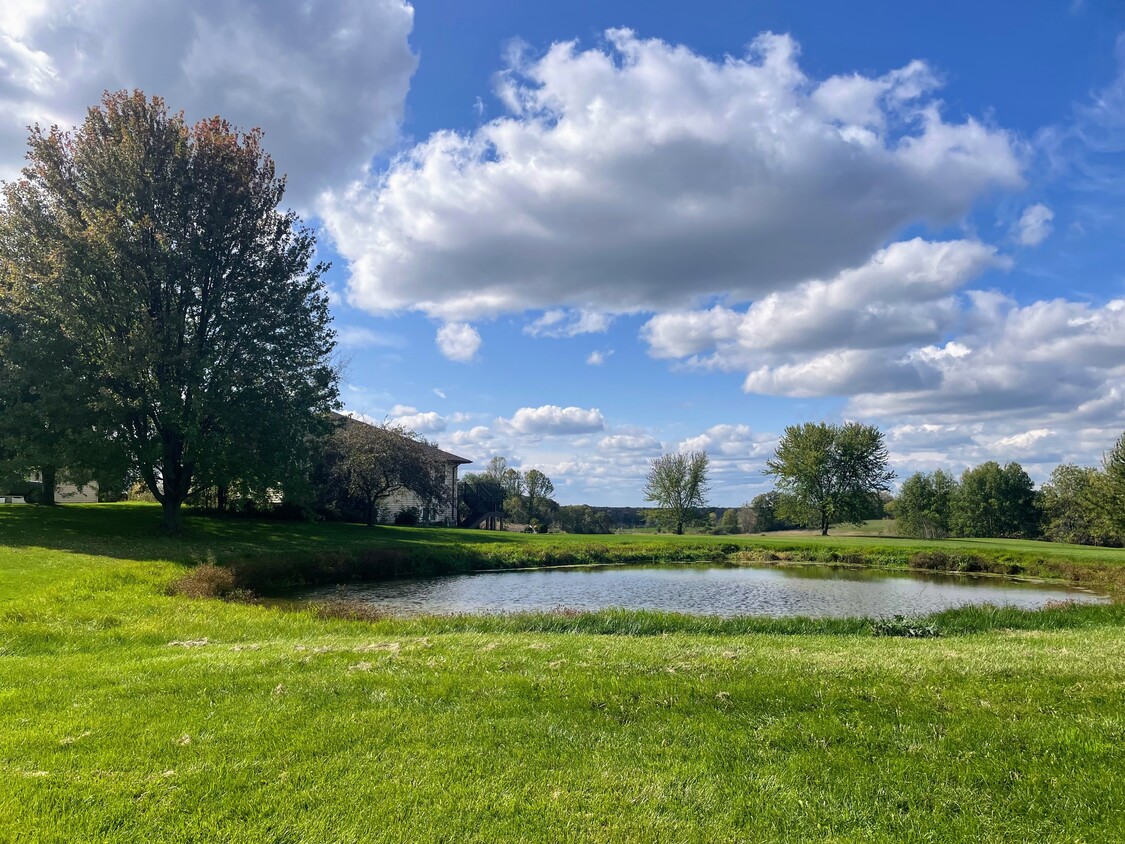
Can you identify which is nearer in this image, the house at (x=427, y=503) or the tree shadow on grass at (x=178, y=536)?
the tree shadow on grass at (x=178, y=536)

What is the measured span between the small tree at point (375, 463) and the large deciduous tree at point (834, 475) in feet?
142

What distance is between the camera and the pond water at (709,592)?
67.4 feet

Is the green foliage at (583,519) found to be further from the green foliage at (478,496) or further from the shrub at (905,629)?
the shrub at (905,629)

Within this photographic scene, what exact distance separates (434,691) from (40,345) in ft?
93.8

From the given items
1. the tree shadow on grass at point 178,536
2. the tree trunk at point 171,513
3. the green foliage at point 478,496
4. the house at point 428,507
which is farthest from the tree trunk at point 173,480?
the green foliage at point 478,496

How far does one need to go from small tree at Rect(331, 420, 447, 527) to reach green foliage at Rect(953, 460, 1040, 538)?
72.4 metres

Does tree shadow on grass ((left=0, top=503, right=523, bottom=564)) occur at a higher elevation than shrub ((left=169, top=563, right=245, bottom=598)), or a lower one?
higher

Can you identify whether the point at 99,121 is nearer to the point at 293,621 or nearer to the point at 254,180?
the point at 254,180

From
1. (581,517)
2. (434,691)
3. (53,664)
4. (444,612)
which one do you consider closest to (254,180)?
(444,612)

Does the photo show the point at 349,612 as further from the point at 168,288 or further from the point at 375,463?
the point at 375,463

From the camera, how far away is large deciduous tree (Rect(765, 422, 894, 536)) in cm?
7156

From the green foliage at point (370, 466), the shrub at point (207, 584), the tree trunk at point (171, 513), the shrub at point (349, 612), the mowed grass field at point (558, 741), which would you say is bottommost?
the shrub at point (349, 612)

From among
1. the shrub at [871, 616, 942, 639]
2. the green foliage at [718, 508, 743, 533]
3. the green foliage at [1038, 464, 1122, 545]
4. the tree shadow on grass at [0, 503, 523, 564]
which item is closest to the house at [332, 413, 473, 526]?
the tree shadow on grass at [0, 503, 523, 564]

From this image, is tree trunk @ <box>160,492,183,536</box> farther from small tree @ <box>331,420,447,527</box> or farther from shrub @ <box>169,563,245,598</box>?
small tree @ <box>331,420,447,527</box>
